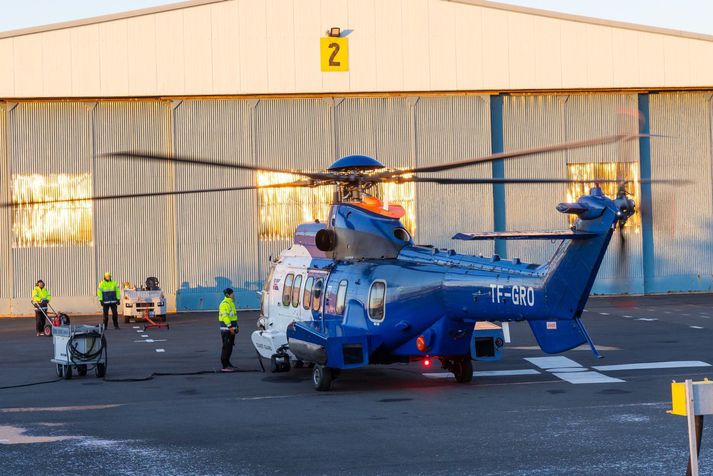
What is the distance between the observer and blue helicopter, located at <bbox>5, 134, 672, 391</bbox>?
16.0 meters

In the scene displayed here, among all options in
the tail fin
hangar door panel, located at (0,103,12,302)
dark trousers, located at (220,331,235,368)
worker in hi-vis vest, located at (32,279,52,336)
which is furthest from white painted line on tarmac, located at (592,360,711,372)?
hangar door panel, located at (0,103,12,302)

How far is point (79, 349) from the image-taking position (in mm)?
21438

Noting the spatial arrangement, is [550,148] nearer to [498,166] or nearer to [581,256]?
[581,256]

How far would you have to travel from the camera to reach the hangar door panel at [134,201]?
139 ft

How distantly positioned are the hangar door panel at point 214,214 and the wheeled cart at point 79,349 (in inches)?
819

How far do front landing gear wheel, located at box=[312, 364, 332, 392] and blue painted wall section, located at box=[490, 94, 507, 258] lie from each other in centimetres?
2586

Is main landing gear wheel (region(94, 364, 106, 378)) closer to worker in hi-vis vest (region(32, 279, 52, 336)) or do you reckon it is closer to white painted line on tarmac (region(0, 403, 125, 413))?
white painted line on tarmac (region(0, 403, 125, 413))

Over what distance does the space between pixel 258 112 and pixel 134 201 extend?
6509mm

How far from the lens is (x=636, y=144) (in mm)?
43906

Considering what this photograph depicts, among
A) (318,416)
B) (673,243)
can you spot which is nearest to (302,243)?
(318,416)

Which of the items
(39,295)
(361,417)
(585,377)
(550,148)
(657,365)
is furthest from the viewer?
(39,295)

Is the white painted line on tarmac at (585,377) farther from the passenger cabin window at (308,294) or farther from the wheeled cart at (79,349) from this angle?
the wheeled cart at (79,349)

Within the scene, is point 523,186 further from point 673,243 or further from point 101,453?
point 101,453

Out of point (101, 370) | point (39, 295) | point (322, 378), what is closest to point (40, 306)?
point (39, 295)
